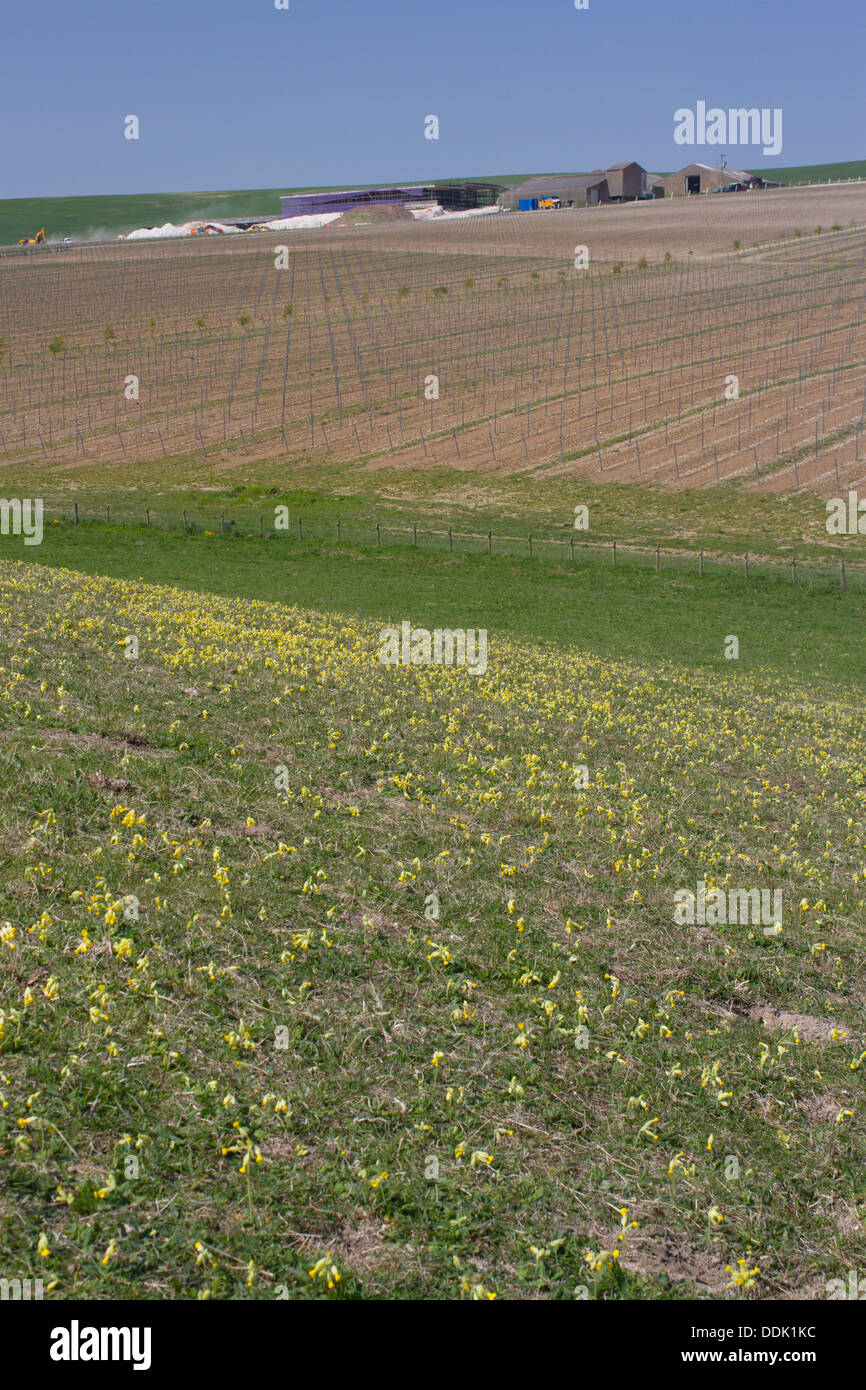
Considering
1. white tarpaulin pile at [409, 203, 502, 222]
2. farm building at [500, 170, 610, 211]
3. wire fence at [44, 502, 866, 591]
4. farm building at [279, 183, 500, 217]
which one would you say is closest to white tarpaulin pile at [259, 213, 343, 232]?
farm building at [279, 183, 500, 217]

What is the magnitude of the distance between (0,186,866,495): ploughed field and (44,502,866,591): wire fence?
1042 centimetres

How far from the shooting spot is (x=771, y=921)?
32.8ft

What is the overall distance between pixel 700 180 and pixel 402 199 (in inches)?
2182

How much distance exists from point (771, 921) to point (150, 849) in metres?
6.16

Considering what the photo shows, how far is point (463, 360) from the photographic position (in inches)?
3036

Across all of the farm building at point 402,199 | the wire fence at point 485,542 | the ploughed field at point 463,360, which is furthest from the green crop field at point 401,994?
the farm building at point 402,199

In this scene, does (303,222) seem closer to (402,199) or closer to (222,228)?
(222,228)

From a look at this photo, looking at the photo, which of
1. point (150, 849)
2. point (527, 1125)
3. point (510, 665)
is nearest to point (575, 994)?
point (527, 1125)

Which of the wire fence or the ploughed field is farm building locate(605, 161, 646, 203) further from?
the wire fence

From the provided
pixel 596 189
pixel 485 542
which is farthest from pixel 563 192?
pixel 485 542

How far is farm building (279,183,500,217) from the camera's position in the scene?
184m

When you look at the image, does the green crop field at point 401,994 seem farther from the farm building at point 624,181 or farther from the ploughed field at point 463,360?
the farm building at point 624,181

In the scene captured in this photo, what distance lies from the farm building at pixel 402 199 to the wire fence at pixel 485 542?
15142cm

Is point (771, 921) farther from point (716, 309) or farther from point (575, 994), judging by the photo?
point (716, 309)
